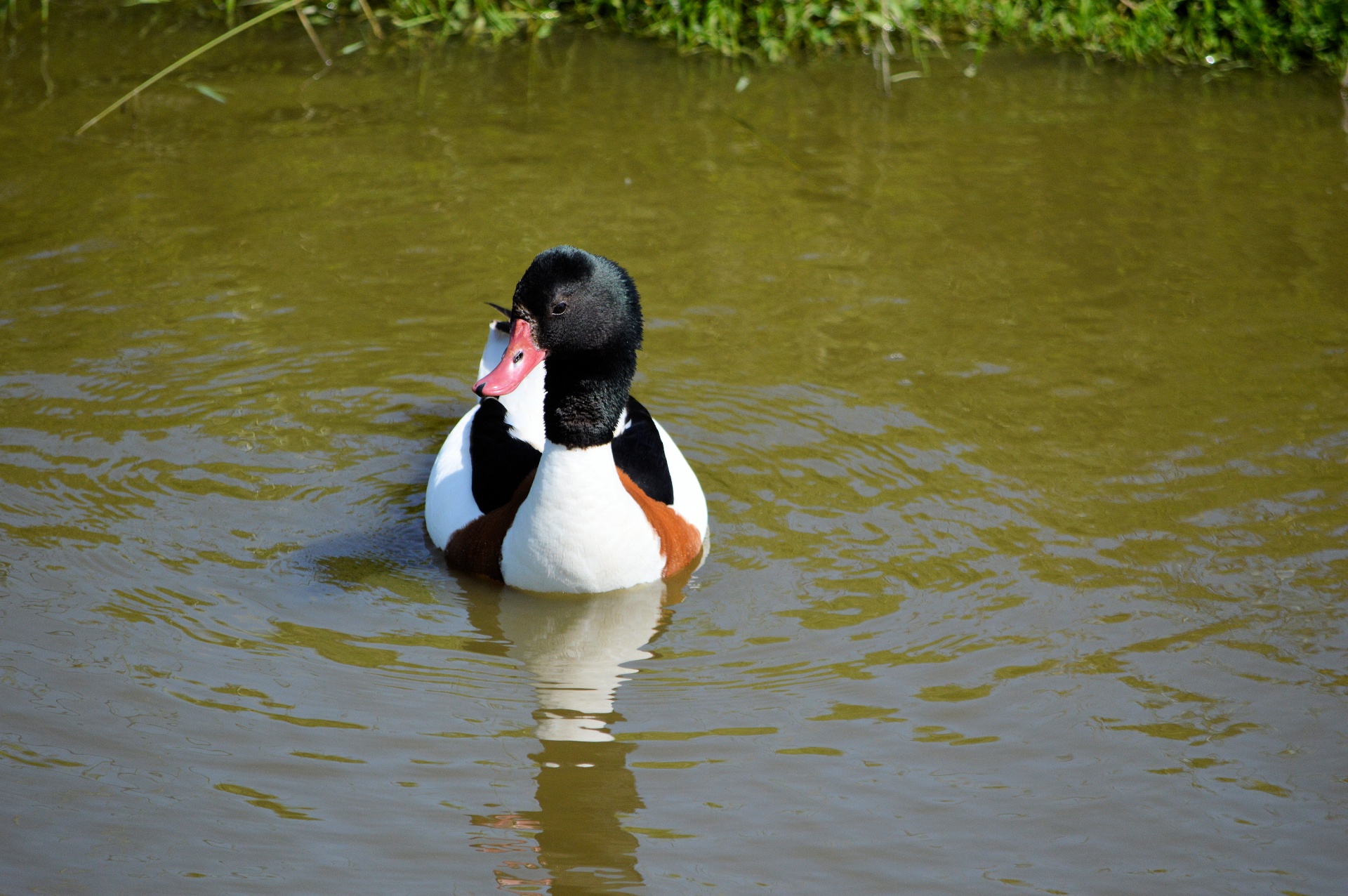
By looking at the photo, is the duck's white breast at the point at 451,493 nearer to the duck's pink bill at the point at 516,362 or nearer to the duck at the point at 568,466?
the duck at the point at 568,466

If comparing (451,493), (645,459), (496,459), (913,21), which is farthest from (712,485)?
(913,21)

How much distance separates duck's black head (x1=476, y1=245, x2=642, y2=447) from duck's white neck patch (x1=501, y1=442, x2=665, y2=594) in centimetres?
10

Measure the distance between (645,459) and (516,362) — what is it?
0.92 m

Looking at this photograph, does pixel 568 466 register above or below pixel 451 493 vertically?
above

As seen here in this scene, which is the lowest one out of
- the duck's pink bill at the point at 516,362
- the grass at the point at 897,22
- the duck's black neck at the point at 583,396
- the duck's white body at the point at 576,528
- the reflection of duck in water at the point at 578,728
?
the reflection of duck in water at the point at 578,728

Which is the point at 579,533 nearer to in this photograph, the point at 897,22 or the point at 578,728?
the point at 578,728

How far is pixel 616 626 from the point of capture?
4.83 m

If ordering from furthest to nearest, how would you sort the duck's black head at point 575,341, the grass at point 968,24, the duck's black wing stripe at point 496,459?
the grass at point 968,24
the duck's black wing stripe at point 496,459
the duck's black head at point 575,341

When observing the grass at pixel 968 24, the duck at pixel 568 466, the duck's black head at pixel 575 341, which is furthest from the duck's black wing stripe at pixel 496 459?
the grass at pixel 968 24

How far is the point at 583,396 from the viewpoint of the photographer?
4.67 meters

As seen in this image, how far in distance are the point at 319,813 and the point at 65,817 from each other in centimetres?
68

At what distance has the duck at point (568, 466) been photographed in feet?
14.8

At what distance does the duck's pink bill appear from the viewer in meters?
4.37

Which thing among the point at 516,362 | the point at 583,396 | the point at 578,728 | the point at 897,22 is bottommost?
the point at 578,728
